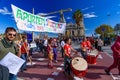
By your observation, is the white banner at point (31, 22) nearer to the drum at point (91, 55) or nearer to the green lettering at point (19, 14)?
the green lettering at point (19, 14)

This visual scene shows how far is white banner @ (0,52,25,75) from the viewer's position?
15.1 ft

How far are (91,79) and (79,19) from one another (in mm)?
73327

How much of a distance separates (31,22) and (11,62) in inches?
476

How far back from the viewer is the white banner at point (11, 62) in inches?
181

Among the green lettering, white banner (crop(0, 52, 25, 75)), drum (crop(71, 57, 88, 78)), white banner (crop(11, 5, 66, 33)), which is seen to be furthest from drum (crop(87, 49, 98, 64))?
white banner (crop(0, 52, 25, 75))

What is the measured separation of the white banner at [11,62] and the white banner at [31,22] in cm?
835

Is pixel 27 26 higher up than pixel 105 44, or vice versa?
pixel 27 26

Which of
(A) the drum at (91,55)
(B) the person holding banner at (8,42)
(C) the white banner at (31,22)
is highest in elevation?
(C) the white banner at (31,22)

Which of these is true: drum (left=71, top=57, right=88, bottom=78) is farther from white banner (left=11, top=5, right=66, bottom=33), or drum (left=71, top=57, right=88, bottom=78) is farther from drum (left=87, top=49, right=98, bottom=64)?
white banner (left=11, top=5, right=66, bottom=33)

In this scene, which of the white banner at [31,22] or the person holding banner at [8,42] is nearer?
the person holding banner at [8,42]

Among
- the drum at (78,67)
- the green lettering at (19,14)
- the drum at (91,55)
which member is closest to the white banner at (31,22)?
the green lettering at (19,14)

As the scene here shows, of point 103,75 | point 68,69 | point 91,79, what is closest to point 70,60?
point 68,69

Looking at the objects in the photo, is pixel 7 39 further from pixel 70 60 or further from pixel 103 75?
pixel 103 75

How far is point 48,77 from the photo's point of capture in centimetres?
1027
